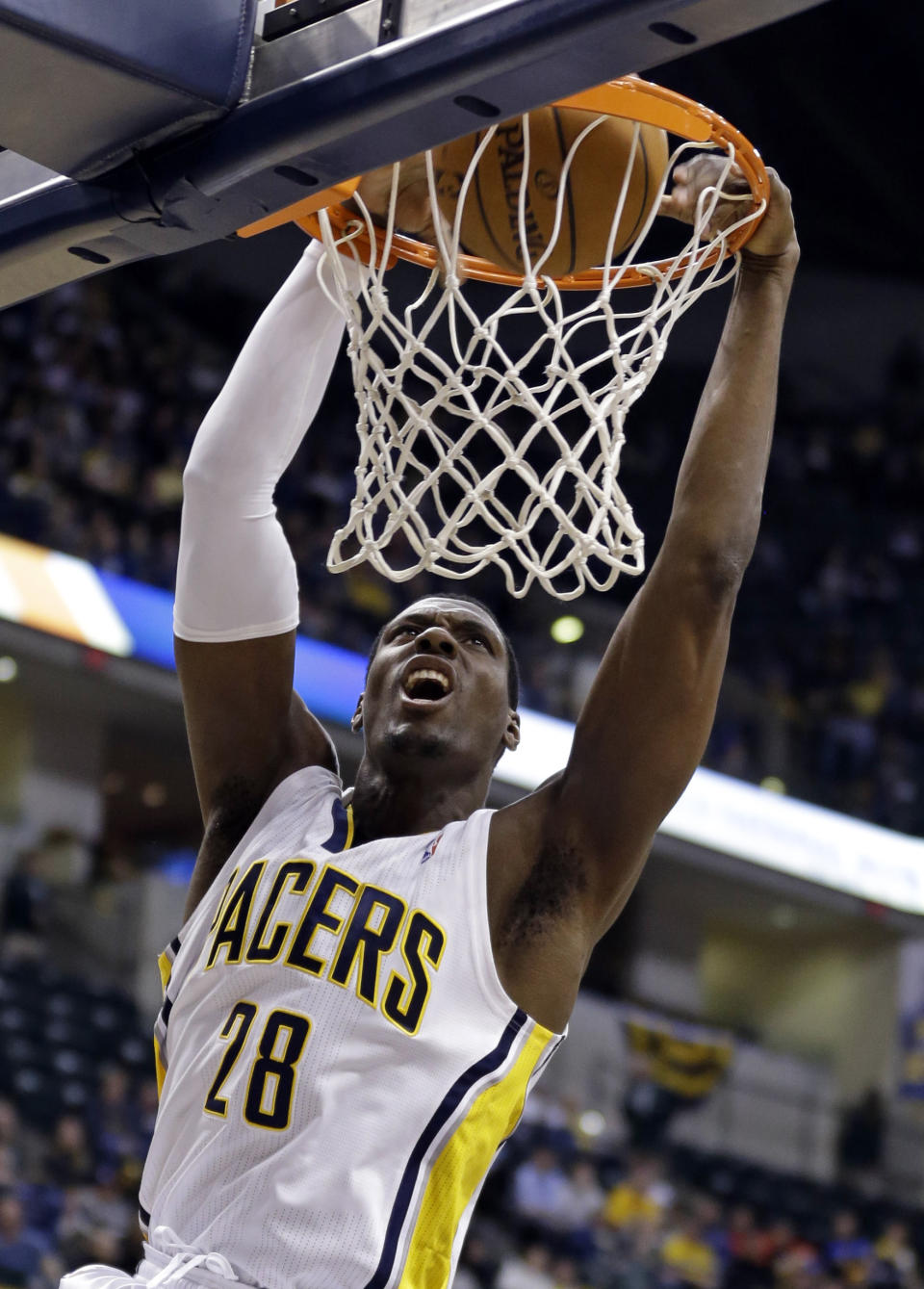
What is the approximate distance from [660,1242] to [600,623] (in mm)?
4433

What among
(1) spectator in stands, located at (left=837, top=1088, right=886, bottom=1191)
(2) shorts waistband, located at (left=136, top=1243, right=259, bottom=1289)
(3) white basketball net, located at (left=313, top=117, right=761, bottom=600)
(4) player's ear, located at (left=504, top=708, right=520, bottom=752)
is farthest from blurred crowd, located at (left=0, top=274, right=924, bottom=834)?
(2) shorts waistband, located at (left=136, top=1243, right=259, bottom=1289)

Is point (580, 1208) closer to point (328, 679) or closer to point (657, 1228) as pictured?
point (657, 1228)

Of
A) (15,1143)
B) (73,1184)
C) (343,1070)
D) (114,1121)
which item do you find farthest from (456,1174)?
(114,1121)

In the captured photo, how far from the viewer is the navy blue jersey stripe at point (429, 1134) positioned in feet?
7.00

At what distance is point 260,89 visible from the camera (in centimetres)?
193

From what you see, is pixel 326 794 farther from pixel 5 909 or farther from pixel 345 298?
pixel 5 909

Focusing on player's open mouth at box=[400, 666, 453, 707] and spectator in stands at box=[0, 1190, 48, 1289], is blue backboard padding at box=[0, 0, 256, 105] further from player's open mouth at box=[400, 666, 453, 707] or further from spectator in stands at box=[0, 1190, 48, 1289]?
spectator in stands at box=[0, 1190, 48, 1289]

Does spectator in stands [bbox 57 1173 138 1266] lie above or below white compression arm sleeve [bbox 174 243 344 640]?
below

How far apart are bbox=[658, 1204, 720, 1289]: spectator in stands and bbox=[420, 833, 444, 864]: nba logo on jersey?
843cm

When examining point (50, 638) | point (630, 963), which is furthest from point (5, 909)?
point (630, 963)

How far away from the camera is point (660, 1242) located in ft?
33.8

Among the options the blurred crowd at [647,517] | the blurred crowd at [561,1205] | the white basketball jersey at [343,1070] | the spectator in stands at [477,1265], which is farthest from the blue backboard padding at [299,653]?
the white basketball jersey at [343,1070]

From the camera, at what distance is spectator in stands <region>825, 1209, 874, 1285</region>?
10664 mm

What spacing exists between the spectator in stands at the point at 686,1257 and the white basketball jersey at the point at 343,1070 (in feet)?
27.8
